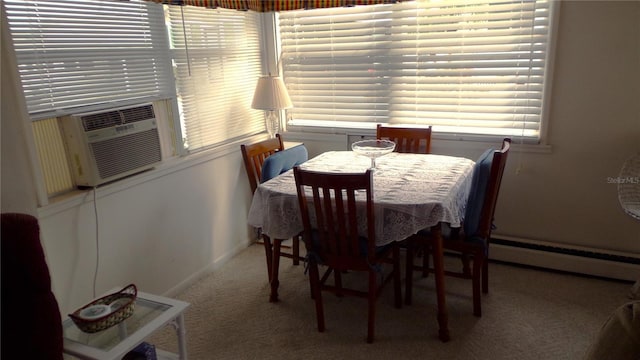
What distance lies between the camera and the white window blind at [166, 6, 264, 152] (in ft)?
9.17

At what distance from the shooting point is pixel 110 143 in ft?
7.36

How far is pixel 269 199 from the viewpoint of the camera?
7.64 feet

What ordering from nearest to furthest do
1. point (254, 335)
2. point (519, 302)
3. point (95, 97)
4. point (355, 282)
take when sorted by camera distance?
point (95, 97) → point (254, 335) → point (519, 302) → point (355, 282)

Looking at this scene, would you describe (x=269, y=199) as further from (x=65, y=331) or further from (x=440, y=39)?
(x=440, y=39)

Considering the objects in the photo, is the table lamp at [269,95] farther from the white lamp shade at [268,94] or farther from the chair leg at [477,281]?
the chair leg at [477,281]

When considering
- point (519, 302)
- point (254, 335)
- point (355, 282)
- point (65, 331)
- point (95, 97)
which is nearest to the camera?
point (65, 331)

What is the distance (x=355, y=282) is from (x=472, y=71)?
Result: 1.52m

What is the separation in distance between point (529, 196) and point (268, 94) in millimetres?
1821

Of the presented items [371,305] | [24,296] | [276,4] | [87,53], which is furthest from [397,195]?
[276,4]

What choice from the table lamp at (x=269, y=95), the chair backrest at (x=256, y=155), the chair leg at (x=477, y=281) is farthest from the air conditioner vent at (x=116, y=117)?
the chair leg at (x=477, y=281)

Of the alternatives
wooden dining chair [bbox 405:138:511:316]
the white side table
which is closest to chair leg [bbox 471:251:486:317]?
wooden dining chair [bbox 405:138:511:316]

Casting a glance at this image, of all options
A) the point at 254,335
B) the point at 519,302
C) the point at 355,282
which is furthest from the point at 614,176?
the point at 254,335

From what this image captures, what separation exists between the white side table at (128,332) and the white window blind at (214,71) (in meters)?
1.22

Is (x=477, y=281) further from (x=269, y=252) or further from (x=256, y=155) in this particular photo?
(x=256, y=155)
